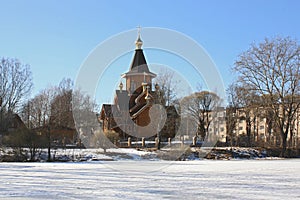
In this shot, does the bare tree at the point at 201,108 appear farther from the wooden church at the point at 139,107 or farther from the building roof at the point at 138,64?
the building roof at the point at 138,64

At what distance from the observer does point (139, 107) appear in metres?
30.0

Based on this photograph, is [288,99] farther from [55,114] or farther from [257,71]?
[55,114]

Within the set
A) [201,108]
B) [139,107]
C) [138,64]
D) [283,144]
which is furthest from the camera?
[283,144]

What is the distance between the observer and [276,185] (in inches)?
492

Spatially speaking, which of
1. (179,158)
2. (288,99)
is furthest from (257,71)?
(179,158)

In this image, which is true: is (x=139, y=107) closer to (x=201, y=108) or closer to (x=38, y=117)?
(x=201, y=108)

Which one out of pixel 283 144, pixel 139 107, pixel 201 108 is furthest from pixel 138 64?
pixel 283 144

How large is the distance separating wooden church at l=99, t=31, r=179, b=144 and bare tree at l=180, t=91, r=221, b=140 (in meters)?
1.34

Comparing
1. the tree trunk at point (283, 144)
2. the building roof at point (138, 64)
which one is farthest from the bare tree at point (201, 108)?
the tree trunk at point (283, 144)

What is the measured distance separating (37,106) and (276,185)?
48.6m

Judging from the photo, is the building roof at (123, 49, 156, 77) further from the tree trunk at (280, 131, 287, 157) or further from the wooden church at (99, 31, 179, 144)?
the tree trunk at (280, 131, 287, 157)

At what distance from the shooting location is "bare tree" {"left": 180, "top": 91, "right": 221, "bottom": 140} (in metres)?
27.0

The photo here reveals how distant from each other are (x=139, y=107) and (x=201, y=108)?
20.2ft

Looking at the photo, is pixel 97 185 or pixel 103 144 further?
pixel 103 144
